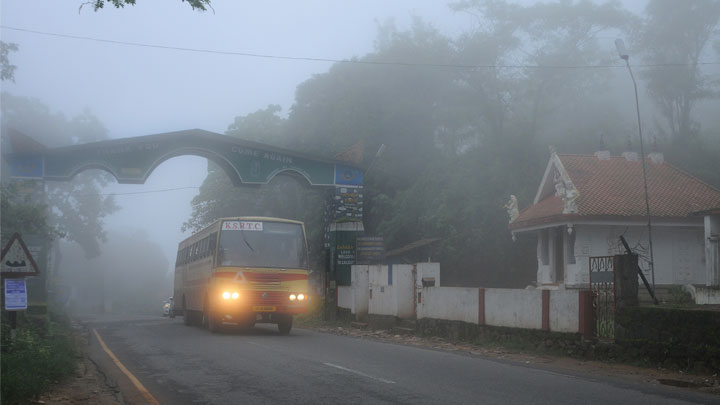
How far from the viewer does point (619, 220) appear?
26453mm

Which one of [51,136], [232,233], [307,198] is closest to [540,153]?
[307,198]

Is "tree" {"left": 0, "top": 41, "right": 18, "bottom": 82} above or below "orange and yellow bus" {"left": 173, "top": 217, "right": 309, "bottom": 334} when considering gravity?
above

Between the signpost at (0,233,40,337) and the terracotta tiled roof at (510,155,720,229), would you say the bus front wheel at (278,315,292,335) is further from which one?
the terracotta tiled roof at (510,155,720,229)

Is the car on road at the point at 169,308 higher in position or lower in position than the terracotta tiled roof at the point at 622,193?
lower

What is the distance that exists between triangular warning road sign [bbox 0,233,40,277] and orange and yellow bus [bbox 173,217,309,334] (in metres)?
6.41

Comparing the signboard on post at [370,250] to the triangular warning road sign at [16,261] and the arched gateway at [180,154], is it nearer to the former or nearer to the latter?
the arched gateway at [180,154]

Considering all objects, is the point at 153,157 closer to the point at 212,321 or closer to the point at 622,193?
the point at 212,321

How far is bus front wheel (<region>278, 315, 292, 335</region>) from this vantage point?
20.3 metres

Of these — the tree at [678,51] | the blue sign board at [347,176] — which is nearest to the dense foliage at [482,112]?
the tree at [678,51]

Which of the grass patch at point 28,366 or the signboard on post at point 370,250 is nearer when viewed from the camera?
the grass patch at point 28,366

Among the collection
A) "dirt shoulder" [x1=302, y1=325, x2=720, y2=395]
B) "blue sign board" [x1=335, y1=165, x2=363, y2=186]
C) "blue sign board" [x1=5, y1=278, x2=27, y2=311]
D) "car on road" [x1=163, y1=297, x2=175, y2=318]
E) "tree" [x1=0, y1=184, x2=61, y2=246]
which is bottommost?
"car on road" [x1=163, y1=297, x2=175, y2=318]

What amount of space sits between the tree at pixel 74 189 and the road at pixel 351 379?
152ft

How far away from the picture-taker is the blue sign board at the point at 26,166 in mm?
29906

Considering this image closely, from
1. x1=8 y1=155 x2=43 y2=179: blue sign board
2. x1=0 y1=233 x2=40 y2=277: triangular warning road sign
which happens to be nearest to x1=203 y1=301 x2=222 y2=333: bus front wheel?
x1=0 y1=233 x2=40 y2=277: triangular warning road sign
